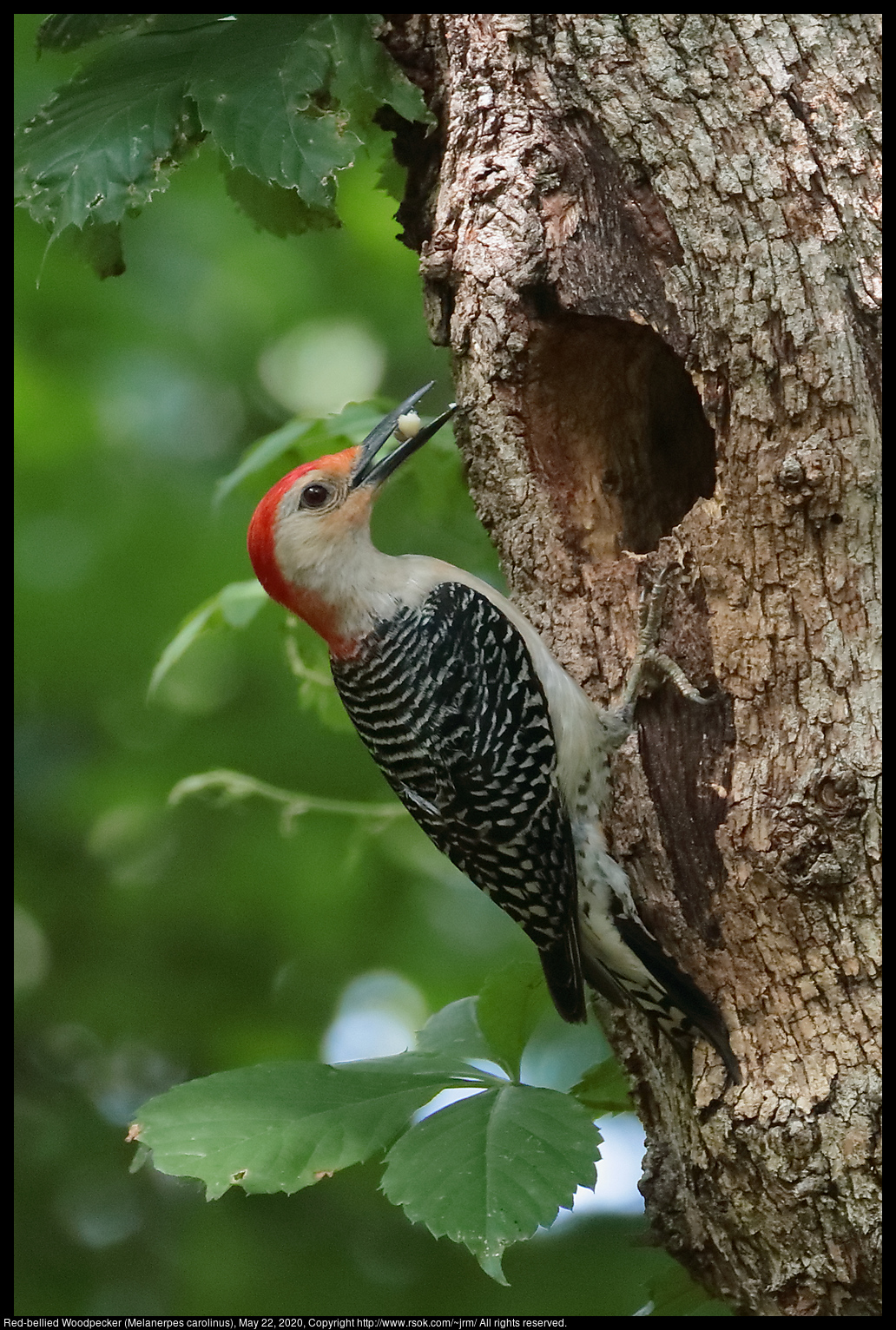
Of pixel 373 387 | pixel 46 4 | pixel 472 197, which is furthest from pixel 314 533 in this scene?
pixel 373 387

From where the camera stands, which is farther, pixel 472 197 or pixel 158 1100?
pixel 472 197

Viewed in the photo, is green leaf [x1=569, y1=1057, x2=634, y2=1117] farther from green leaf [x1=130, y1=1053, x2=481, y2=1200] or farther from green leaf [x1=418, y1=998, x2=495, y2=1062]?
green leaf [x1=130, y1=1053, x2=481, y2=1200]

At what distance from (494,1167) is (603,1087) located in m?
0.95

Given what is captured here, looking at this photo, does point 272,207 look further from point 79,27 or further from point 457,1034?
point 457,1034

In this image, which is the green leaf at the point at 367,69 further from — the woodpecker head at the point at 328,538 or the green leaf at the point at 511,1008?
the green leaf at the point at 511,1008

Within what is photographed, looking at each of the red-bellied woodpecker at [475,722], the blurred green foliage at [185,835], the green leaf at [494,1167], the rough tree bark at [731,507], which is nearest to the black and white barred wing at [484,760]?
the red-bellied woodpecker at [475,722]

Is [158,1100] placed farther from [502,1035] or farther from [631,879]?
[631,879]

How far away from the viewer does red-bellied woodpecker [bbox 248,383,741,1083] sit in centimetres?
334

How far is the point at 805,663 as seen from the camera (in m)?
2.91

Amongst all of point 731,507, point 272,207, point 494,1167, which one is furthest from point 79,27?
point 494,1167

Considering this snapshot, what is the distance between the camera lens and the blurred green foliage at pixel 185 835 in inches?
242

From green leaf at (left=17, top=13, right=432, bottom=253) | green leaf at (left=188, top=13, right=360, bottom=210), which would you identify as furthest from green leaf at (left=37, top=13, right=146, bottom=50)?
green leaf at (left=188, top=13, right=360, bottom=210)

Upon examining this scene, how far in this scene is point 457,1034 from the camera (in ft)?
11.6

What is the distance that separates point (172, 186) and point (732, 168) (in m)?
4.27
